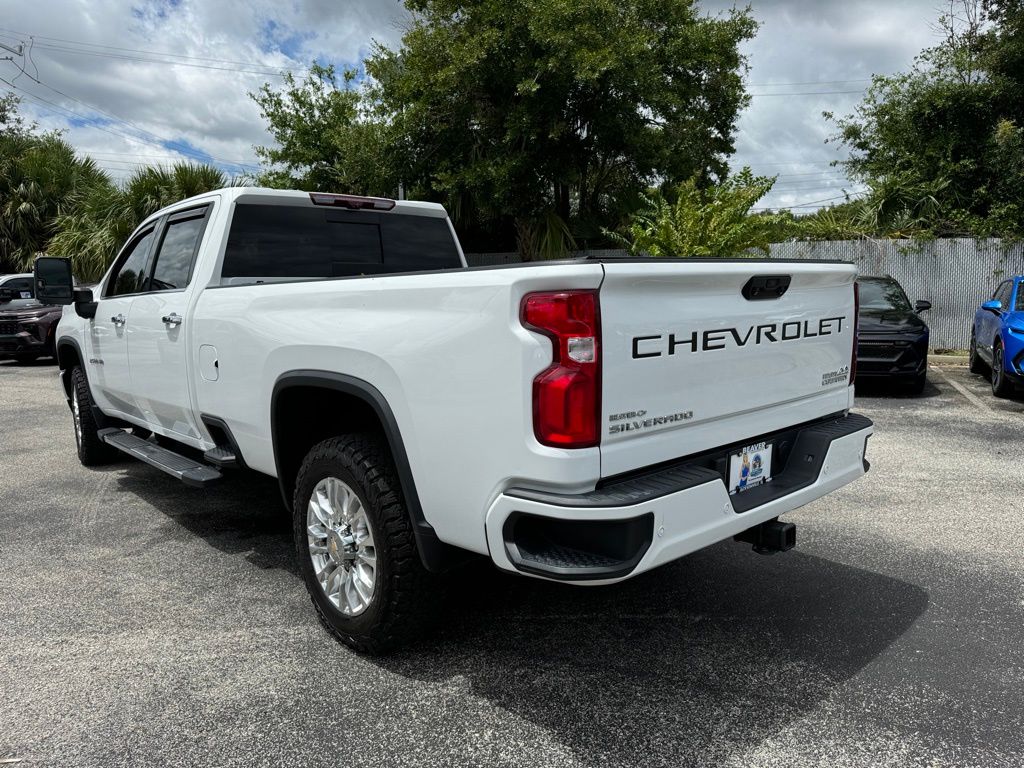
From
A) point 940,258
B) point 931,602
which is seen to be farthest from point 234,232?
point 940,258

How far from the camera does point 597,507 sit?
92.5 inches

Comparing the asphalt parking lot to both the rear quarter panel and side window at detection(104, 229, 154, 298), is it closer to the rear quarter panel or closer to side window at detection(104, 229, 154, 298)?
the rear quarter panel

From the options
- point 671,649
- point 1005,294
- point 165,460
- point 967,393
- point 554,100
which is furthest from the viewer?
point 554,100

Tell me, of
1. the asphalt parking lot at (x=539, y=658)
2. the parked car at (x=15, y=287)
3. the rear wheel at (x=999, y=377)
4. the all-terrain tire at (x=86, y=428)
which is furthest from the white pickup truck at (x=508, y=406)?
the parked car at (x=15, y=287)

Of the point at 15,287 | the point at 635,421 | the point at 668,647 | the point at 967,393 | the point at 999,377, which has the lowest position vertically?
the point at 967,393

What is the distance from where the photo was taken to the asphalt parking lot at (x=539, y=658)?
2.60 meters

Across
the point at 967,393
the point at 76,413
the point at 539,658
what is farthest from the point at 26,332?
the point at 967,393

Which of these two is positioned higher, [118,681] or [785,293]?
[785,293]

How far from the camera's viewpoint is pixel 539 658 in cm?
317

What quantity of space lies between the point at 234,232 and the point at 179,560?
5.90 feet

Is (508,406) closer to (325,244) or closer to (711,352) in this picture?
(711,352)

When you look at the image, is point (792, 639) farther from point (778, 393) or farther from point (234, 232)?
point (234, 232)

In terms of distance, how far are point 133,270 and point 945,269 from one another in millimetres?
14243

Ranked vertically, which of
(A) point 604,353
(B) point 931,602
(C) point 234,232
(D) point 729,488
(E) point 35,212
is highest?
(E) point 35,212
